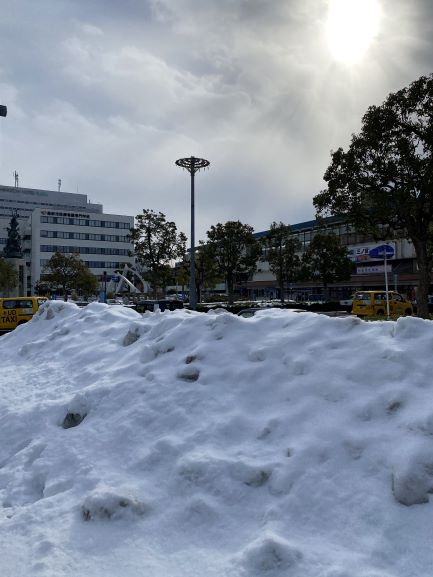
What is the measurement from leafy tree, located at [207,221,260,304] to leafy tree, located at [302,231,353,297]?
6414 mm

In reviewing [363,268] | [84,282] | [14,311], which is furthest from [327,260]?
[84,282]

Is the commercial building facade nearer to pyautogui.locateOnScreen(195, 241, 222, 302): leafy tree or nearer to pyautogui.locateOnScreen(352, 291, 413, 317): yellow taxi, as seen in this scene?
pyautogui.locateOnScreen(195, 241, 222, 302): leafy tree

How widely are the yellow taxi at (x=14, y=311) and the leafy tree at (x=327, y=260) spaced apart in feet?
98.0

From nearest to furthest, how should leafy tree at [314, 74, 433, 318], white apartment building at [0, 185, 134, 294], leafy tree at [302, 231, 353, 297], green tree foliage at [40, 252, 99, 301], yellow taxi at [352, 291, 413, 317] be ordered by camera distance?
leafy tree at [314, 74, 433, 318], yellow taxi at [352, 291, 413, 317], leafy tree at [302, 231, 353, 297], green tree foliage at [40, 252, 99, 301], white apartment building at [0, 185, 134, 294]

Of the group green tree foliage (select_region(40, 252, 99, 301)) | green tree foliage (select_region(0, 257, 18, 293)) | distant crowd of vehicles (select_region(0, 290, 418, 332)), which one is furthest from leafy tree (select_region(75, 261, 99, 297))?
distant crowd of vehicles (select_region(0, 290, 418, 332))

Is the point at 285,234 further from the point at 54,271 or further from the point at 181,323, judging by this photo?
the point at 181,323

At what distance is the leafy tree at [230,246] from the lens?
43250 millimetres

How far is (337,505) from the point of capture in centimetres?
310

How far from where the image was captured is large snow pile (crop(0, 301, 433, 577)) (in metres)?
2.88

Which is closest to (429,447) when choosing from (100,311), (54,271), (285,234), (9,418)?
(9,418)

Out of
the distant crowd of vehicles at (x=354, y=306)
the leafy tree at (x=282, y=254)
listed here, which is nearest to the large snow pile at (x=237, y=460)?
the distant crowd of vehicles at (x=354, y=306)

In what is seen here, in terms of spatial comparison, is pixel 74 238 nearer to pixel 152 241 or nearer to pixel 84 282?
pixel 84 282

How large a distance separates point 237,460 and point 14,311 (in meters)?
21.4

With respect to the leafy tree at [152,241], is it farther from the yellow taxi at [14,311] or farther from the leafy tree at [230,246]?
the yellow taxi at [14,311]
